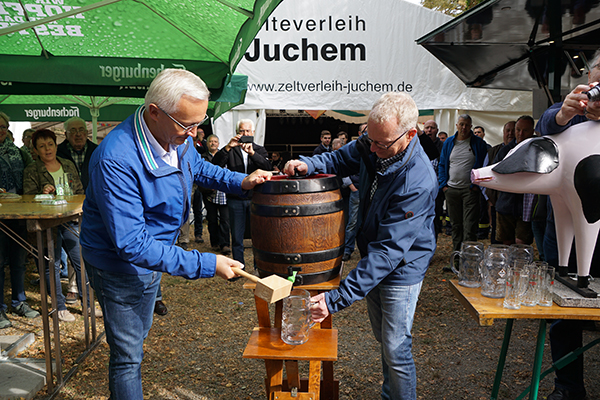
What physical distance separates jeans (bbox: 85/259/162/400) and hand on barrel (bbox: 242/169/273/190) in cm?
62

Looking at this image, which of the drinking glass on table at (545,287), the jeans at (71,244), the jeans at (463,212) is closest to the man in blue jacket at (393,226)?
the drinking glass on table at (545,287)

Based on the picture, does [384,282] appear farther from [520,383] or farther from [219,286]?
[219,286]

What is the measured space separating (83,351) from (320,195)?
271 centimetres

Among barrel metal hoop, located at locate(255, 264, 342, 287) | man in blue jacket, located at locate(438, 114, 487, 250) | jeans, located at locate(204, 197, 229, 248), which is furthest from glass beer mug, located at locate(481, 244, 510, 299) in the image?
jeans, located at locate(204, 197, 229, 248)

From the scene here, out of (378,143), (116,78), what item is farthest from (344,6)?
(378,143)

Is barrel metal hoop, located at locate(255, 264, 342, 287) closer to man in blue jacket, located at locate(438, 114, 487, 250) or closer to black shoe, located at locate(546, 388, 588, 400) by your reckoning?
black shoe, located at locate(546, 388, 588, 400)

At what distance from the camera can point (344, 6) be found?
28.0 feet

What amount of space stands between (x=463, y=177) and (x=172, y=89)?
15.3 feet

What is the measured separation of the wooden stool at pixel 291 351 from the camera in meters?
1.91

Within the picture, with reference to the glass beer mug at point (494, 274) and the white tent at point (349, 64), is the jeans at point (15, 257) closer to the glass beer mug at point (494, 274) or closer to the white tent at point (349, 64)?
the glass beer mug at point (494, 274)

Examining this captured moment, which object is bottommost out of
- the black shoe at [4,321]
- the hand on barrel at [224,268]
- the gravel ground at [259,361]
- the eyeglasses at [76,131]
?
the gravel ground at [259,361]

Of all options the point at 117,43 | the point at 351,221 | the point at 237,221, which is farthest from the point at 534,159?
the point at 351,221

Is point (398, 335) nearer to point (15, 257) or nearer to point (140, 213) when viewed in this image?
point (140, 213)

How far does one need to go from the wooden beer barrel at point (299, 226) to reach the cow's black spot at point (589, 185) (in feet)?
3.34
